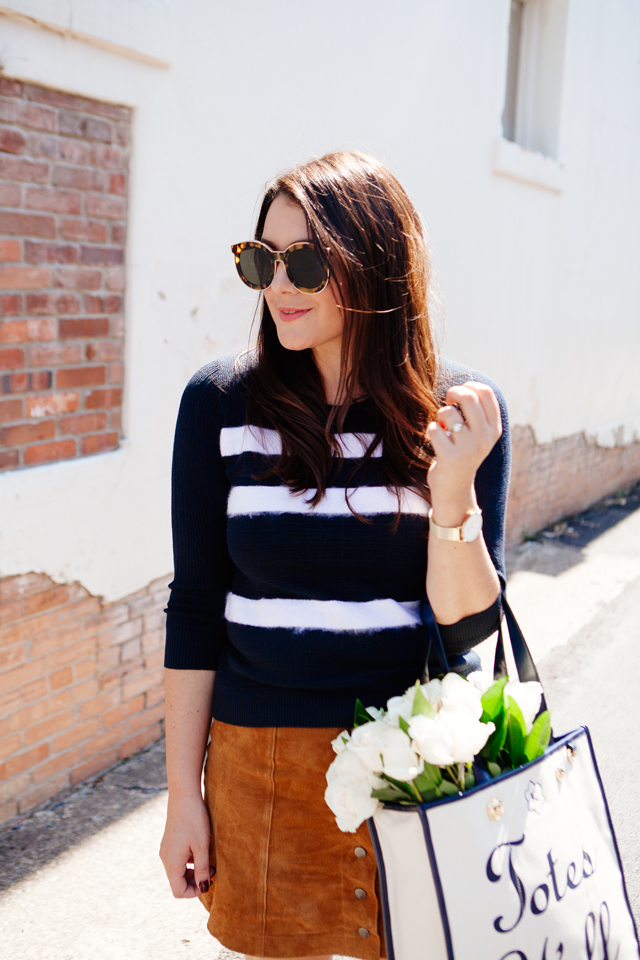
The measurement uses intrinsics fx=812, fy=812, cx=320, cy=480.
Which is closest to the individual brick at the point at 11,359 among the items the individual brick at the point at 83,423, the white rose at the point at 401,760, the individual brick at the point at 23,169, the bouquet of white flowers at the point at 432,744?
the individual brick at the point at 83,423

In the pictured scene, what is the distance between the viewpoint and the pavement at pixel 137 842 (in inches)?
92.7

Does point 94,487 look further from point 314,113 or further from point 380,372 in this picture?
point 314,113

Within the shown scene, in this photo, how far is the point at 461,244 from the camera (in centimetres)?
501

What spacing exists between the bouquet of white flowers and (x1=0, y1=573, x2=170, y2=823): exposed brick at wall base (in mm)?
1711

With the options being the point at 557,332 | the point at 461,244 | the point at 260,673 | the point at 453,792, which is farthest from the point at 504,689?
the point at 557,332

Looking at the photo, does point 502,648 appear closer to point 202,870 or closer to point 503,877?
point 503,877

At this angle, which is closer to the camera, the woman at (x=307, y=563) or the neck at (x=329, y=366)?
the woman at (x=307, y=563)

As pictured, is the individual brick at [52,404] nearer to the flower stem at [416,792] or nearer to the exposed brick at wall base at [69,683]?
the exposed brick at wall base at [69,683]

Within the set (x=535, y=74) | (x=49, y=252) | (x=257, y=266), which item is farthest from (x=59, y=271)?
(x=535, y=74)

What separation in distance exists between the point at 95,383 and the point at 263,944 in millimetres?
1933

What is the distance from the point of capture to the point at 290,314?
5.01ft

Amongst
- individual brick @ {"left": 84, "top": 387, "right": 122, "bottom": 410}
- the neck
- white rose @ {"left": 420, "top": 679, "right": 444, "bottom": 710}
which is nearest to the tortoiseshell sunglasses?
the neck

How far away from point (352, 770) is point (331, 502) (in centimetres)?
46

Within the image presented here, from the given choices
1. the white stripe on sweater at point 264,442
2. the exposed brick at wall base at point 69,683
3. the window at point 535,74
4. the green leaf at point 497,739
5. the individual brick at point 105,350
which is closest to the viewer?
the green leaf at point 497,739
